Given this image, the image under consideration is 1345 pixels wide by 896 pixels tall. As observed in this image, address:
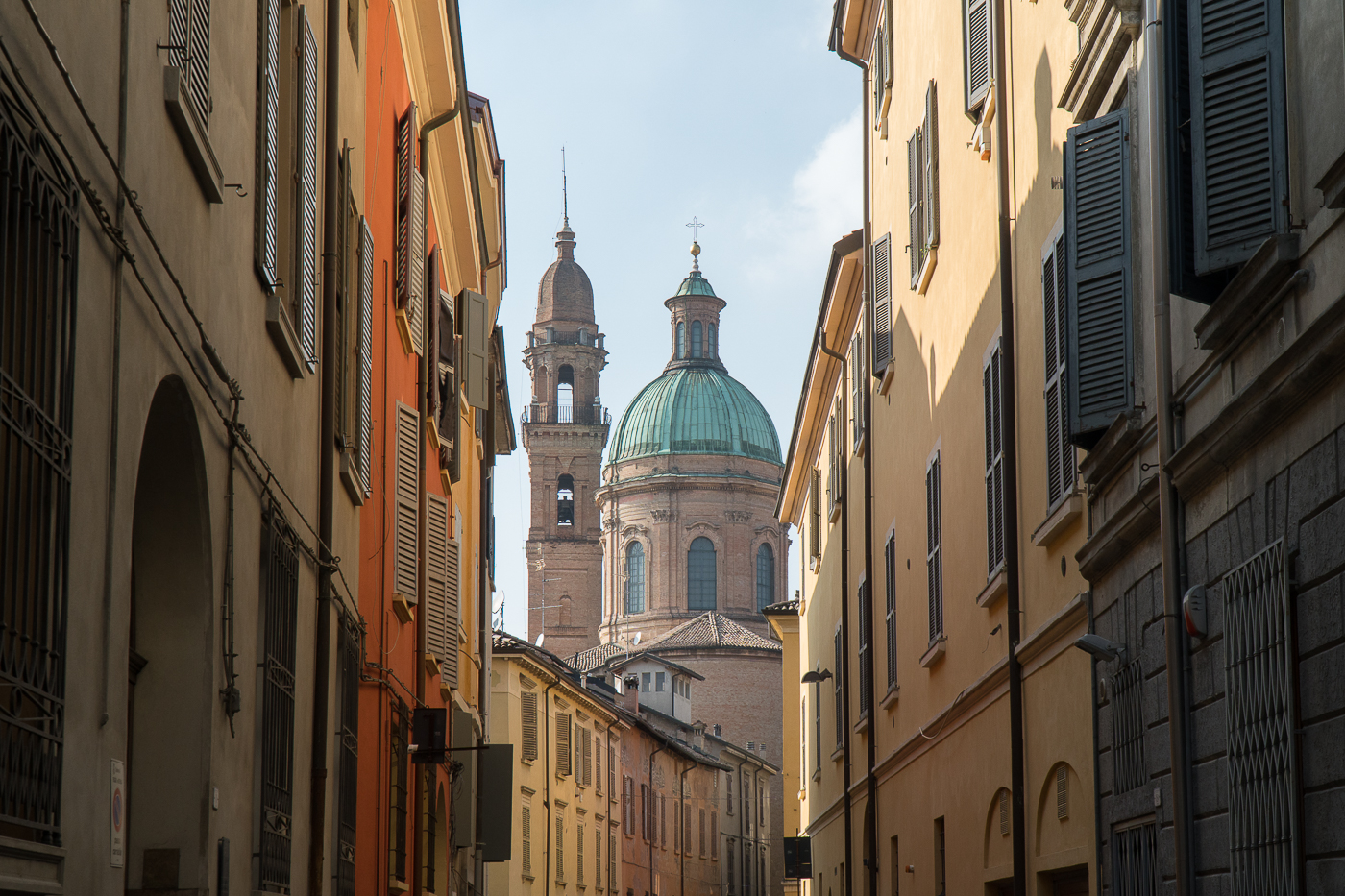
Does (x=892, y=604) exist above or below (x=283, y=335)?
below

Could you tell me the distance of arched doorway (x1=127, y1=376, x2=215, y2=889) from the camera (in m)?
6.30

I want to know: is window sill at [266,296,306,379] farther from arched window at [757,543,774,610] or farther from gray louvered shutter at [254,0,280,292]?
arched window at [757,543,774,610]

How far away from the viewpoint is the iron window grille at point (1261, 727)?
5941mm

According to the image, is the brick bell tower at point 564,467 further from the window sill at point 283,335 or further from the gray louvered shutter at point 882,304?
the window sill at point 283,335

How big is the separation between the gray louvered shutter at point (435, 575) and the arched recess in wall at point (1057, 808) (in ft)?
21.8

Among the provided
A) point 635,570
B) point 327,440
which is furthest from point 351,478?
point 635,570

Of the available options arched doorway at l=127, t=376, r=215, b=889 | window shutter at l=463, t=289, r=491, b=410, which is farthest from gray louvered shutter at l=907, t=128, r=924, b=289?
arched doorway at l=127, t=376, r=215, b=889

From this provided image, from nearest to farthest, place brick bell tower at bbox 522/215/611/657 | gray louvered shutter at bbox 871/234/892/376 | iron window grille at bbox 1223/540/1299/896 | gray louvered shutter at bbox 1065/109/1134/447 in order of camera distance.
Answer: iron window grille at bbox 1223/540/1299/896
gray louvered shutter at bbox 1065/109/1134/447
gray louvered shutter at bbox 871/234/892/376
brick bell tower at bbox 522/215/611/657

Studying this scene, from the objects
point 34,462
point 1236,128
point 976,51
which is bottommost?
point 34,462

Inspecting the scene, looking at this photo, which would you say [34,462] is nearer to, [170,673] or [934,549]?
[170,673]

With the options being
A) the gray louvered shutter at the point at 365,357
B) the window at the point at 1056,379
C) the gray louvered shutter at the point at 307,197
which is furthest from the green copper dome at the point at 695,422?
A: the gray louvered shutter at the point at 307,197

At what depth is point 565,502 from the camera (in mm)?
91375

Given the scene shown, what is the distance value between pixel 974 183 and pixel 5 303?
975cm

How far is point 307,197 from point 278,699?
8.48 feet
